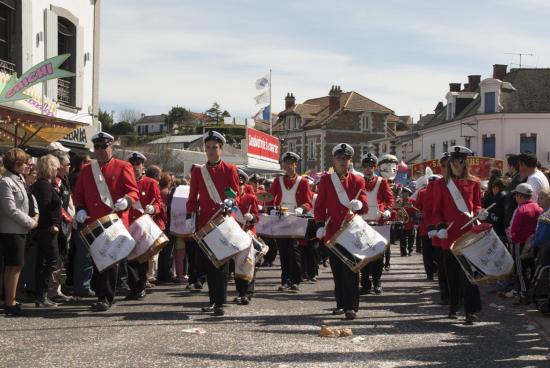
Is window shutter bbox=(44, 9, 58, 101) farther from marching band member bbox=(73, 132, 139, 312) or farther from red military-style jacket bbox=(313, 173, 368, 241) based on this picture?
red military-style jacket bbox=(313, 173, 368, 241)

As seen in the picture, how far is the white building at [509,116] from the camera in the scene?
52125 millimetres

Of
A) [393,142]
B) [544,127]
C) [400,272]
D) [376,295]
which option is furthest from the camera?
[393,142]

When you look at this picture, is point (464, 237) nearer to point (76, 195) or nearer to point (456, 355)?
point (456, 355)

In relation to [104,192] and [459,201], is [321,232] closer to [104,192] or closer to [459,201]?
[459,201]

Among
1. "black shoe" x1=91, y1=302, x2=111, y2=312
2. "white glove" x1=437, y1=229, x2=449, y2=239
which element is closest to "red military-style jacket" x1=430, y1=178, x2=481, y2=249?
"white glove" x1=437, y1=229, x2=449, y2=239

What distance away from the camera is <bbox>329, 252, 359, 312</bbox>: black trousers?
9109 mm

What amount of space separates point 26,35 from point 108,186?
1025 centimetres

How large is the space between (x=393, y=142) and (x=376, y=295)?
68.5 m

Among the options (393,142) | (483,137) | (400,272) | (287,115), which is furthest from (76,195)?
(287,115)

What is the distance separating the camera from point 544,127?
5209cm

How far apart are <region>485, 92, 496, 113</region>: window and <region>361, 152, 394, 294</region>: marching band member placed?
42.9 metres

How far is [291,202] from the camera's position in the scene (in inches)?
502

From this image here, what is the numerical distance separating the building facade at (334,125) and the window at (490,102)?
2710 cm

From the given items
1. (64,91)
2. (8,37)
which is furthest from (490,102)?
(8,37)
